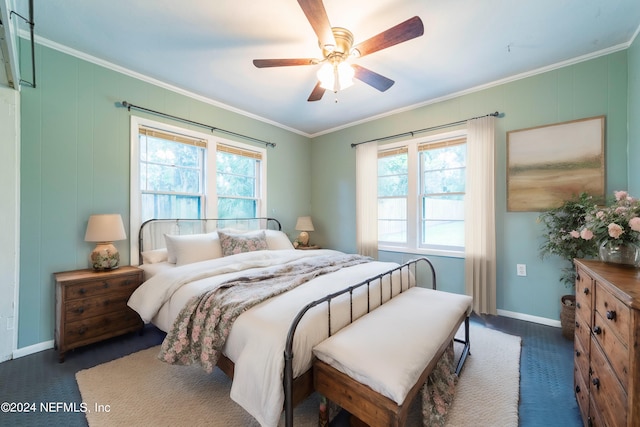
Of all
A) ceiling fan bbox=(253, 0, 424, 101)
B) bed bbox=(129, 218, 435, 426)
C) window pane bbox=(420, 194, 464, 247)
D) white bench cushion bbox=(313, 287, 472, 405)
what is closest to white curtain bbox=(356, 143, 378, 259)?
window pane bbox=(420, 194, 464, 247)

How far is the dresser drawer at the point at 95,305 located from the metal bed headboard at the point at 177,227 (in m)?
0.54

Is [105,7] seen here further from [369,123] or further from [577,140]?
[577,140]

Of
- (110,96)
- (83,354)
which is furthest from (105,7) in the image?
(83,354)

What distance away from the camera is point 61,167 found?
2387mm

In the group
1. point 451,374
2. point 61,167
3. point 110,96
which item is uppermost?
point 110,96

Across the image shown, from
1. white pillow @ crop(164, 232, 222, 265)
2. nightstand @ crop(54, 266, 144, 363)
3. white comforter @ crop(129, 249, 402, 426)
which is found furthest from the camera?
white pillow @ crop(164, 232, 222, 265)

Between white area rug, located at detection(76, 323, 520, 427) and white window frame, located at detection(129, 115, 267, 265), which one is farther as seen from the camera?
white window frame, located at detection(129, 115, 267, 265)

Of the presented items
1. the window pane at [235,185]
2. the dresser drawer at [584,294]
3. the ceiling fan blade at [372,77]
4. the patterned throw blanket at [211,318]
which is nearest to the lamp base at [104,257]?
the patterned throw blanket at [211,318]

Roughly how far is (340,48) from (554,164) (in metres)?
2.57

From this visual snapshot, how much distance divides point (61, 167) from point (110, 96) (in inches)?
34.3

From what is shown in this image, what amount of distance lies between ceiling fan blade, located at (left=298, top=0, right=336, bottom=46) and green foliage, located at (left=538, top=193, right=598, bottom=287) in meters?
2.63

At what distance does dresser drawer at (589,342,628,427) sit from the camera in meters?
0.97

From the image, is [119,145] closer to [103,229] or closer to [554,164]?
[103,229]

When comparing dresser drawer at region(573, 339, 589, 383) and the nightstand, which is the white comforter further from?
dresser drawer at region(573, 339, 589, 383)
